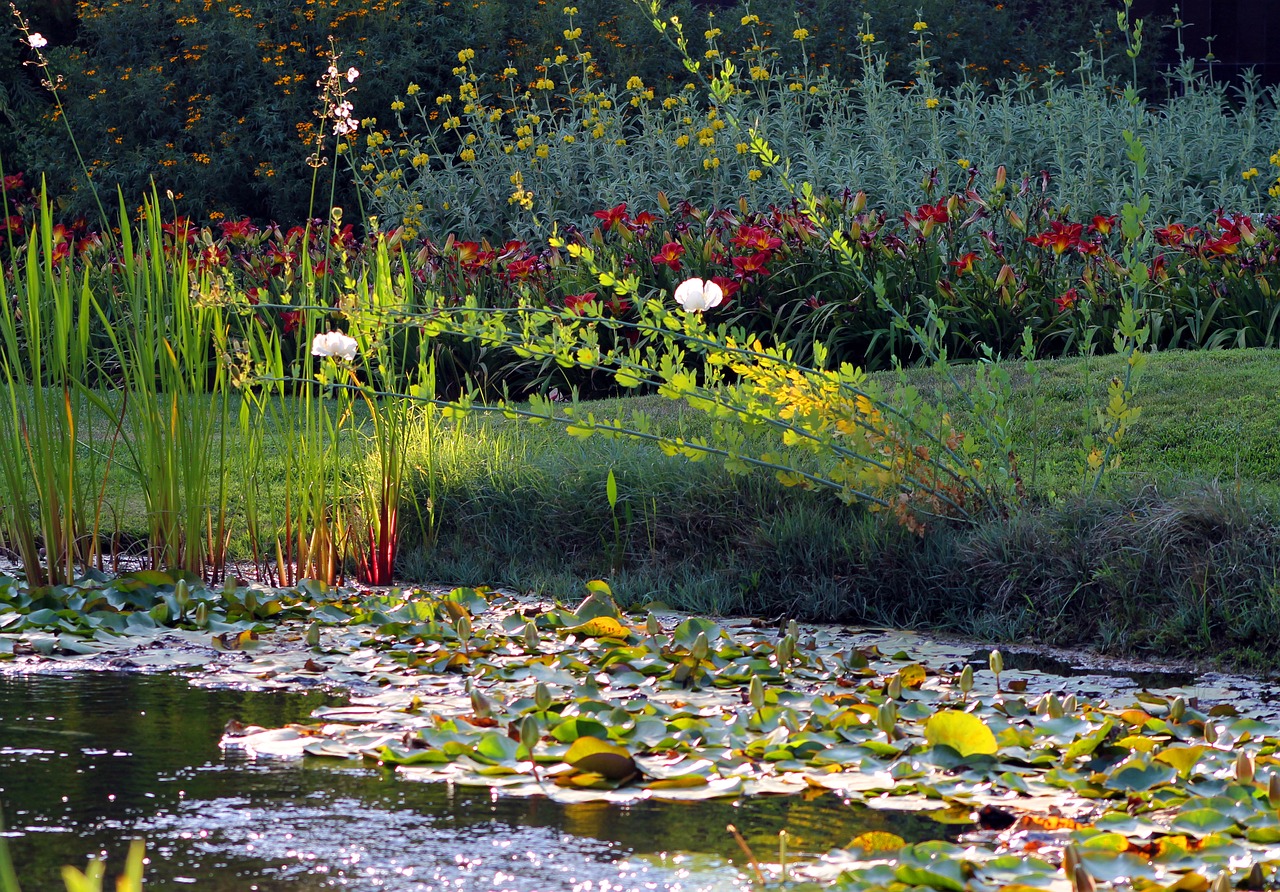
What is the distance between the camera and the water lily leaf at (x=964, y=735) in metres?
2.73

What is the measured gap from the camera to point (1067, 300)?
6863 millimetres

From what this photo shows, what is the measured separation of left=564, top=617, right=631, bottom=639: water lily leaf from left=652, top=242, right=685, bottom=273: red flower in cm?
421

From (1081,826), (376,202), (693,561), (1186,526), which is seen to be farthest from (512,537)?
(376,202)

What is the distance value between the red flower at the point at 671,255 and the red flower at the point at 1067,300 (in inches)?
81.5

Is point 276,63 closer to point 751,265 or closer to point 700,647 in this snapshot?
point 751,265

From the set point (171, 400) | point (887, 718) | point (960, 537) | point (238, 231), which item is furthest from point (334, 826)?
point (238, 231)

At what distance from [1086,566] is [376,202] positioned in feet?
26.1

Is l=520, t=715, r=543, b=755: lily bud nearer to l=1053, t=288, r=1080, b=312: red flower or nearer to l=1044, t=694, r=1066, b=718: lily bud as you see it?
l=1044, t=694, r=1066, b=718: lily bud

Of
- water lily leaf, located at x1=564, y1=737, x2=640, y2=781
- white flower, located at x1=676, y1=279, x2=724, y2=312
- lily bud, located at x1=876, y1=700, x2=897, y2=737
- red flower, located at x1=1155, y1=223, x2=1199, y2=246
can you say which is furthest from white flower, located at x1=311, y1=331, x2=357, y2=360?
red flower, located at x1=1155, y1=223, x2=1199, y2=246

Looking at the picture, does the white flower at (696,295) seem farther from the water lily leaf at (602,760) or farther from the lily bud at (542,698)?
the water lily leaf at (602,760)

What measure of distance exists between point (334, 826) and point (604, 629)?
1.57m

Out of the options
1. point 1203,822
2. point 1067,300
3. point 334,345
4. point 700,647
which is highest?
point 1067,300

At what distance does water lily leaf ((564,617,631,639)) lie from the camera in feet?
12.8

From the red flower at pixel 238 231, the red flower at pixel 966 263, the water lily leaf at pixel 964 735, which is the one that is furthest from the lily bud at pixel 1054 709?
→ the red flower at pixel 238 231
